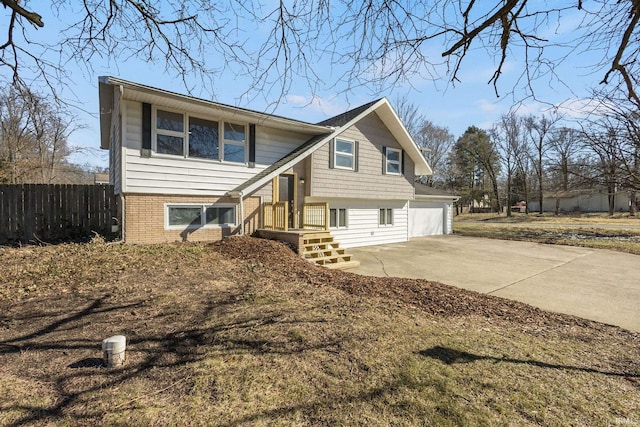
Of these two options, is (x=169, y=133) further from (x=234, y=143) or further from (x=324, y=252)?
(x=324, y=252)

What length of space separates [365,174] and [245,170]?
5.15 m

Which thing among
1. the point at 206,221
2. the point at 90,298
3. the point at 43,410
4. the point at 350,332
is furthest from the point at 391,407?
the point at 206,221

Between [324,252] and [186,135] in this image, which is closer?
[186,135]

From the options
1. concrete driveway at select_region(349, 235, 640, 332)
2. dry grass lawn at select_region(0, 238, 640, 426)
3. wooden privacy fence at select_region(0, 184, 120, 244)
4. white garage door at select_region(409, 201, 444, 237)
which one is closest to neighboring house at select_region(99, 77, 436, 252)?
wooden privacy fence at select_region(0, 184, 120, 244)

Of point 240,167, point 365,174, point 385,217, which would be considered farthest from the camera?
point 385,217

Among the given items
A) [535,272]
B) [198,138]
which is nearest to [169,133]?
[198,138]

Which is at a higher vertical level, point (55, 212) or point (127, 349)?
point (55, 212)

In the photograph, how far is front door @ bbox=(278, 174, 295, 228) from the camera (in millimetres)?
11211

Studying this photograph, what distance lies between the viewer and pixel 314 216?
11039mm

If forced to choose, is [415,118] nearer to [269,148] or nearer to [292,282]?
[269,148]

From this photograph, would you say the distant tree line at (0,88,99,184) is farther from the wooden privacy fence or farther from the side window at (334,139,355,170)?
the side window at (334,139,355,170)

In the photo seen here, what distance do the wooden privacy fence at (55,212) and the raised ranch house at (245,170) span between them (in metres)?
1.12

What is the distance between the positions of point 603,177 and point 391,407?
18.0 meters

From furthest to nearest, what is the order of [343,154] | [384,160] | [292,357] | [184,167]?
1. [384,160]
2. [343,154]
3. [184,167]
4. [292,357]
